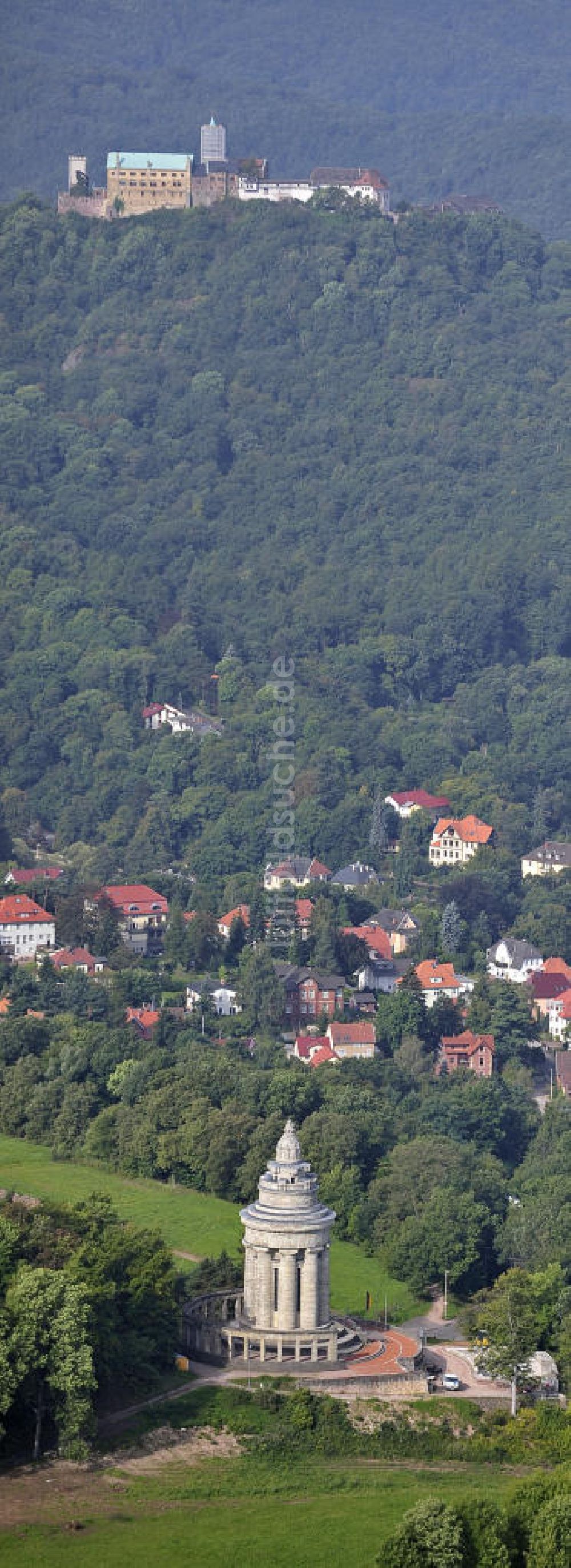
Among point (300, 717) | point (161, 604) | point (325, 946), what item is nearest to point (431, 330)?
point (161, 604)

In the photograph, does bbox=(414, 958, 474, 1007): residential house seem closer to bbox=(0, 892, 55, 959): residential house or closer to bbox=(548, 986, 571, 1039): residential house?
Answer: bbox=(548, 986, 571, 1039): residential house

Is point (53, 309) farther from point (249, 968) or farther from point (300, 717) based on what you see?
point (249, 968)

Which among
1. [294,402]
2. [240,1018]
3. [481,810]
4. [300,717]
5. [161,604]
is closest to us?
[240,1018]

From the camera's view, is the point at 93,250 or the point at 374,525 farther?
the point at 93,250

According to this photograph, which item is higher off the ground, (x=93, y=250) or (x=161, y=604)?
(x=93, y=250)

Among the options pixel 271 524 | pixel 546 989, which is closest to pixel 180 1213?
pixel 546 989

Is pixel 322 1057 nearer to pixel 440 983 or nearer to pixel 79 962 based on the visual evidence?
pixel 440 983

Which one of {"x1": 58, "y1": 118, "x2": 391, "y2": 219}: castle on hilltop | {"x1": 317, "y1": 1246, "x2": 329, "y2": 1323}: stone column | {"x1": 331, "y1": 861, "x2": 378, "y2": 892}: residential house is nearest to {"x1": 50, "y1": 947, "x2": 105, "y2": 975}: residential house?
{"x1": 331, "y1": 861, "x2": 378, "y2": 892}: residential house

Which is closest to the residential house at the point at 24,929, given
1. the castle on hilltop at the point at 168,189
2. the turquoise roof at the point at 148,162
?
the castle on hilltop at the point at 168,189
